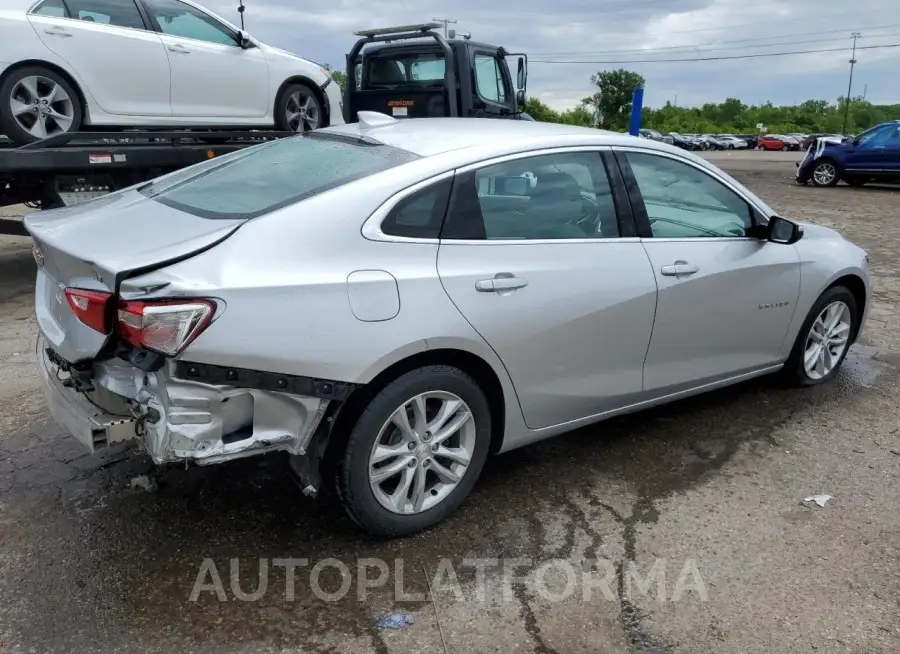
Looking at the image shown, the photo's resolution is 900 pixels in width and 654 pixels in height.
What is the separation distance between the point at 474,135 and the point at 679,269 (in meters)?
1.16

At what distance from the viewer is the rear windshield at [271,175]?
9.86ft

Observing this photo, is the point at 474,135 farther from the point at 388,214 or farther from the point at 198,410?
the point at 198,410

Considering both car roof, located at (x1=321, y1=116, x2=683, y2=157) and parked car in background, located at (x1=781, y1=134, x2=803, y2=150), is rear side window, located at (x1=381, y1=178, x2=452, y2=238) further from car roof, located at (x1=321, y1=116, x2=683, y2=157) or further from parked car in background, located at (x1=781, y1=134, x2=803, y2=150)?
parked car in background, located at (x1=781, y1=134, x2=803, y2=150)

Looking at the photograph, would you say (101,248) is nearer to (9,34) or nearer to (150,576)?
(150,576)

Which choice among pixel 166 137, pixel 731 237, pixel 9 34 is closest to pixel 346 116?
pixel 166 137

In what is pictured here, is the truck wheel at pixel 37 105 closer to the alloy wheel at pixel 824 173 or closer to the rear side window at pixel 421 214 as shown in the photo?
the rear side window at pixel 421 214

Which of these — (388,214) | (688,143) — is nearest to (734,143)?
(688,143)

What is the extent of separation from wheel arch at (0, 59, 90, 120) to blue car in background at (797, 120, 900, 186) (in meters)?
17.8

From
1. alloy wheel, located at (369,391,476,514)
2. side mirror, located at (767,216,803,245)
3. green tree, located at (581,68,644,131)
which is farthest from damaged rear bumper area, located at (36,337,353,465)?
green tree, located at (581,68,644,131)

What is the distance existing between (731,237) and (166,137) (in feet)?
17.0

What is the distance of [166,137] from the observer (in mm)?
7105

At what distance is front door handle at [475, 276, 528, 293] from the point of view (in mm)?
3090

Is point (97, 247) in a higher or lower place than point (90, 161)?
lower

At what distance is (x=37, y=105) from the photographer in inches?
252
